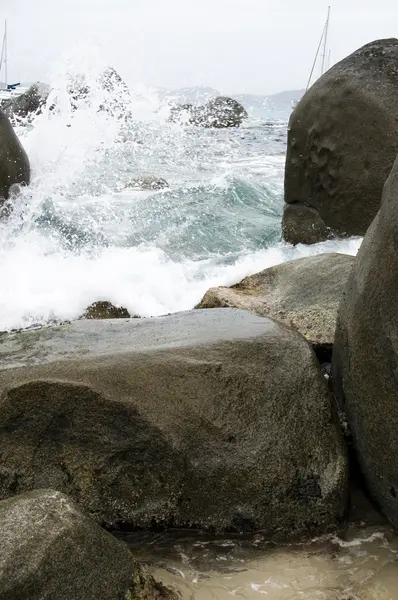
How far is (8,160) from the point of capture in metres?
8.91

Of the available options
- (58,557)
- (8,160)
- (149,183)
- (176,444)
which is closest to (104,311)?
(176,444)

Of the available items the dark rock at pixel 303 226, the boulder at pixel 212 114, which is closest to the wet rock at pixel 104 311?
the dark rock at pixel 303 226

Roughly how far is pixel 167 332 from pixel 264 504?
0.92m

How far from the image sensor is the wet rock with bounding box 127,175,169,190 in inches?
488

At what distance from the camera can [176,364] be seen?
9.73ft

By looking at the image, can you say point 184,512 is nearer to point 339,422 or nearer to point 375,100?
point 339,422

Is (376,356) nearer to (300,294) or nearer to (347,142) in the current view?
(300,294)

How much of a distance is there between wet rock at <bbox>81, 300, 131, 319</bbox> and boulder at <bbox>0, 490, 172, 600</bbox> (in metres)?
3.82

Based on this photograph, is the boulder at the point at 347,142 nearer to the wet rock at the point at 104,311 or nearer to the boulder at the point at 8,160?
the wet rock at the point at 104,311

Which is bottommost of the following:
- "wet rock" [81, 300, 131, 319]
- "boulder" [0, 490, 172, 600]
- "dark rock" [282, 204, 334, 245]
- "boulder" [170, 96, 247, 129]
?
"boulder" [170, 96, 247, 129]

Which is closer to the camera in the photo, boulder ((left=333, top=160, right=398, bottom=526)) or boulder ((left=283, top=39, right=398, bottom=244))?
boulder ((left=333, top=160, right=398, bottom=526))

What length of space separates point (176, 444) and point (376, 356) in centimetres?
85

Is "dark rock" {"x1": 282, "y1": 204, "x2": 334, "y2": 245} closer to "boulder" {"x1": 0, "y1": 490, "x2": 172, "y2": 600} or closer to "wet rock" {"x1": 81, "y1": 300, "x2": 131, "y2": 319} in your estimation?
"wet rock" {"x1": 81, "y1": 300, "x2": 131, "y2": 319}

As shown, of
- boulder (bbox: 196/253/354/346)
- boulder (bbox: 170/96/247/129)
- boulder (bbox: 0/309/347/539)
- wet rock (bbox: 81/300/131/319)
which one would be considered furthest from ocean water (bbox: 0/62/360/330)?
boulder (bbox: 170/96/247/129)
